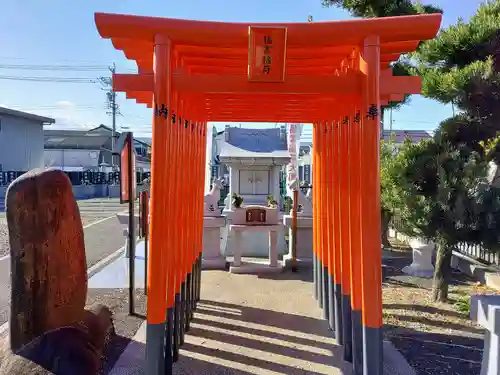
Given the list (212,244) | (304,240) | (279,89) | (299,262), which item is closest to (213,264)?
(212,244)

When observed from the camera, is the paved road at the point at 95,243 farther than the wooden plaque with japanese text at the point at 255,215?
No

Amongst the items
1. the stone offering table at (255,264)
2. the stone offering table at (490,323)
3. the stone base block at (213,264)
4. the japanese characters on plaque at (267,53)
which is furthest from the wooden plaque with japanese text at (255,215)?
the stone offering table at (490,323)

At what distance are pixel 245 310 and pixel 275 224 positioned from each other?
214cm

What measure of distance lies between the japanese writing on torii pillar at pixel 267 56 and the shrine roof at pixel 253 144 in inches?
273

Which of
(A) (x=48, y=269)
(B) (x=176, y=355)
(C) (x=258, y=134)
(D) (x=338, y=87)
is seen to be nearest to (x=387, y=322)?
(B) (x=176, y=355)

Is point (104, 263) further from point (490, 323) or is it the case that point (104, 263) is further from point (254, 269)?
point (490, 323)

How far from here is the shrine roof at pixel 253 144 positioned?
33.2 feet

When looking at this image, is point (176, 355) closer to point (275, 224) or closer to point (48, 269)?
point (48, 269)

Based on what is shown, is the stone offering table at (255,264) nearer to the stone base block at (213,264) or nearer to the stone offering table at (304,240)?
the stone base block at (213,264)

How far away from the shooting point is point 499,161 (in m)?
5.21

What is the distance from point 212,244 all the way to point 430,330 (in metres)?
3.97

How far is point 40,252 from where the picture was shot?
2.54 m

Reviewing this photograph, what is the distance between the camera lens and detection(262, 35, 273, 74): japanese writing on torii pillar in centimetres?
287

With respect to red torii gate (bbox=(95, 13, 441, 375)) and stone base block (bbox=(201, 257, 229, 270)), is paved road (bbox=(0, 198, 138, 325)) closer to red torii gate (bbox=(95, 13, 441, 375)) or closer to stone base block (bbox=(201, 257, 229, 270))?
stone base block (bbox=(201, 257, 229, 270))
